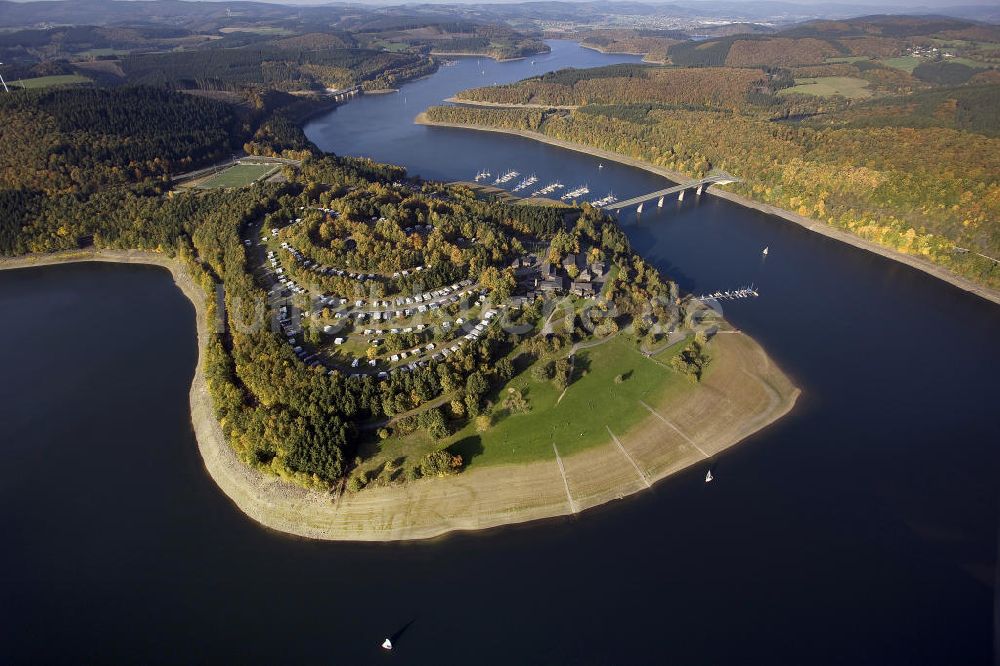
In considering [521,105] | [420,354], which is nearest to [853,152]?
[420,354]

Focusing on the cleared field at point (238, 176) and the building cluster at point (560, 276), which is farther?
the cleared field at point (238, 176)

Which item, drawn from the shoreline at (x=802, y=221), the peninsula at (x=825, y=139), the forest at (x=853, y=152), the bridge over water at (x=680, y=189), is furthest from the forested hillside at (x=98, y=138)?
the bridge over water at (x=680, y=189)

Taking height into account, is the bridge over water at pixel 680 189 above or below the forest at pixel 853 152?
below

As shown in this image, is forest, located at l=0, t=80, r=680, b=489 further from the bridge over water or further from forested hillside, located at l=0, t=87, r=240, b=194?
the bridge over water

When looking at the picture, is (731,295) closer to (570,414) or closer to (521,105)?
(570,414)

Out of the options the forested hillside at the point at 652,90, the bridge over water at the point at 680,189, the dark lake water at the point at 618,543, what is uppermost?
the forested hillside at the point at 652,90

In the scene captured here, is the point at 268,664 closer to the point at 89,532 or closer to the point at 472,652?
the point at 472,652

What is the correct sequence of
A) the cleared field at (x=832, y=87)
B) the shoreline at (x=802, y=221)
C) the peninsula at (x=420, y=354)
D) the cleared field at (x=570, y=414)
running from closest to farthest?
the peninsula at (x=420, y=354) < the cleared field at (x=570, y=414) < the shoreline at (x=802, y=221) < the cleared field at (x=832, y=87)

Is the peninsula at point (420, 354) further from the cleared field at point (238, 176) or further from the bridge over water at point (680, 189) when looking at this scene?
the bridge over water at point (680, 189)
